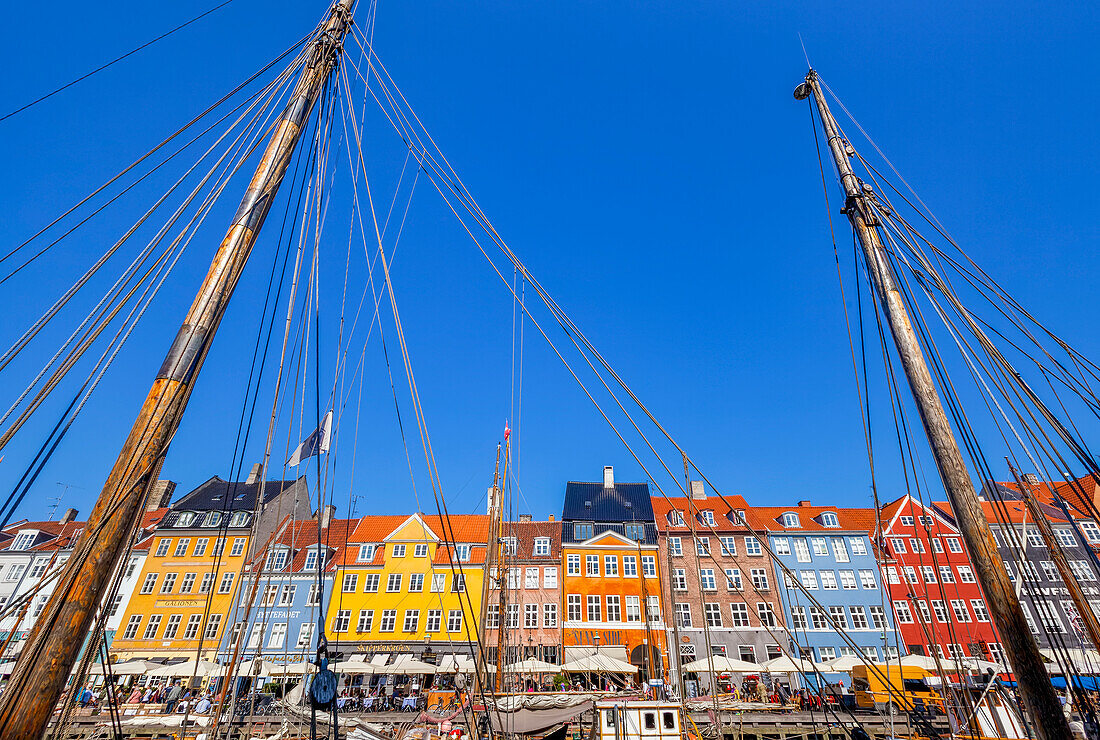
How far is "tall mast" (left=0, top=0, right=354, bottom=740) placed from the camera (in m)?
3.89

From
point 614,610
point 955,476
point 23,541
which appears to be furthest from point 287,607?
point 955,476

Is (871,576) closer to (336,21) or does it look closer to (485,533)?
(485,533)

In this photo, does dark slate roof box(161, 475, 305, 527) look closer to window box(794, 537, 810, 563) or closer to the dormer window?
the dormer window

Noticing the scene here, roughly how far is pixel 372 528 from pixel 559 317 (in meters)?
39.4

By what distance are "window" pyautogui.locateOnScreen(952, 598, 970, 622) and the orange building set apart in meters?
20.3

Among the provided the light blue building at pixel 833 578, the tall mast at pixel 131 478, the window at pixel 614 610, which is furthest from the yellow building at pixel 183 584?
the light blue building at pixel 833 578

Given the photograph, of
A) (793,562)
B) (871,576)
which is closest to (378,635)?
(793,562)

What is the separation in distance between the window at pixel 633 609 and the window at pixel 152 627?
104ft

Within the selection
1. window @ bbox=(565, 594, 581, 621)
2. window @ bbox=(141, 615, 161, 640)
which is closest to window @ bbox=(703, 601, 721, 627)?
window @ bbox=(565, 594, 581, 621)

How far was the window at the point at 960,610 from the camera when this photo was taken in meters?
37.0

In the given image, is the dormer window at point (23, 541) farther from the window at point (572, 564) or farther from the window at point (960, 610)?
the window at point (960, 610)

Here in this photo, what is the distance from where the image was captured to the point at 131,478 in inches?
187

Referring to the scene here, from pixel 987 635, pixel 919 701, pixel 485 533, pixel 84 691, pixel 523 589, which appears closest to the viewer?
pixel 919 701

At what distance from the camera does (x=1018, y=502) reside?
144ft
